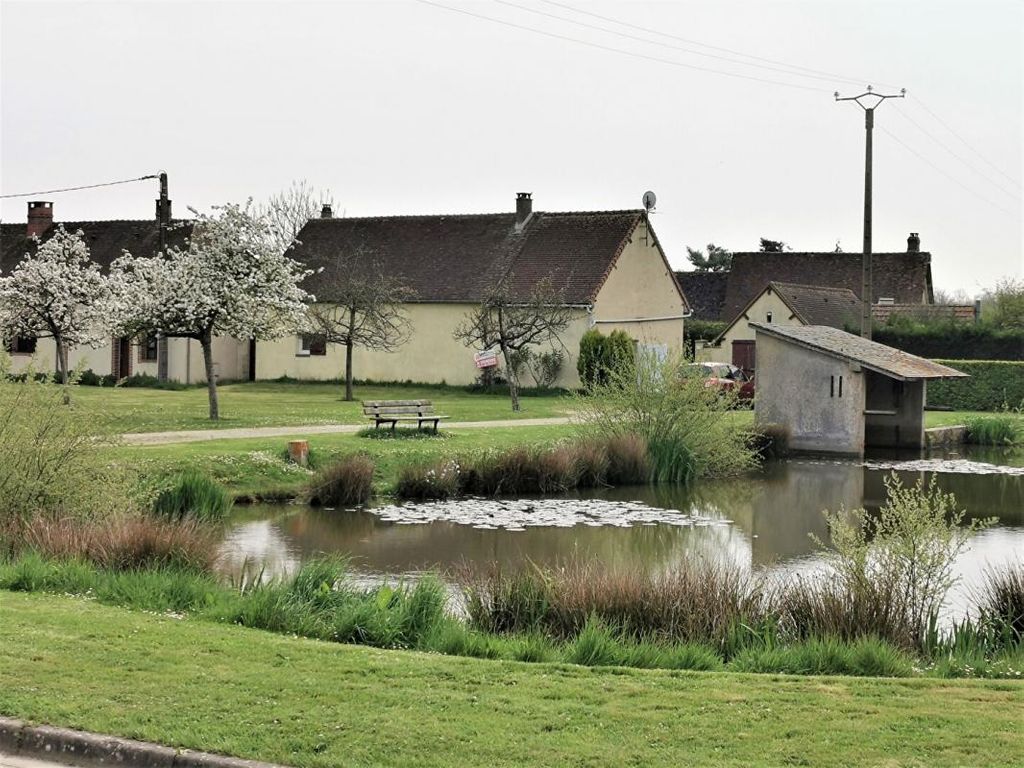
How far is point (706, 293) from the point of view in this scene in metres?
69.8

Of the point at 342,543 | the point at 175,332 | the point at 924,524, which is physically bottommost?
the point at 342,543

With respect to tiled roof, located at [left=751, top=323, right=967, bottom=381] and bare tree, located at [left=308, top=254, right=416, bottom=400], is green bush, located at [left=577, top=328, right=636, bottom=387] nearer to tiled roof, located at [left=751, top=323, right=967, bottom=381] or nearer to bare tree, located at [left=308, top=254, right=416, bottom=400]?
bare tree, located at [left=308, top=254, right=416, bottom=400]

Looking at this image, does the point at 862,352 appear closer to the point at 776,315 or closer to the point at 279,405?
the point at 279,405

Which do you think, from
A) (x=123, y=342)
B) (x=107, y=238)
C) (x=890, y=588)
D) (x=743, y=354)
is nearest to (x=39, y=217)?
(x=107, y=238)

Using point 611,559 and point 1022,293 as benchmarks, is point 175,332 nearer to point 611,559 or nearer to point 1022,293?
point 611,559

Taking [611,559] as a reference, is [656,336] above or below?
above

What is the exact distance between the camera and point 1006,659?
10406 millimetres

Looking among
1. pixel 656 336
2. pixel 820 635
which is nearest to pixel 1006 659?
pixel 820 635

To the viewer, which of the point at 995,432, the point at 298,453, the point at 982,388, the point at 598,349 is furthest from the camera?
the point at 982,388

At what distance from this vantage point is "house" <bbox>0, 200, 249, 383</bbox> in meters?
48.3

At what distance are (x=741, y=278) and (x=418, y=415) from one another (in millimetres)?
41840

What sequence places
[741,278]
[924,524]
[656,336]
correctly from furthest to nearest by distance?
[741,278], [656,336], [924,524]

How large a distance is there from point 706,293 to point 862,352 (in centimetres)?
3588

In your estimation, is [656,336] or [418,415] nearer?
[418,415]
